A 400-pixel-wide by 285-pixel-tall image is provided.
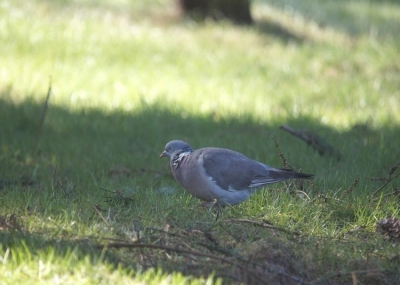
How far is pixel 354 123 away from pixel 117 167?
3.47 metres

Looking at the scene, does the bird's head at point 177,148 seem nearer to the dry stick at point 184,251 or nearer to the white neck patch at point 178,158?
the white neck patch at point 178,158

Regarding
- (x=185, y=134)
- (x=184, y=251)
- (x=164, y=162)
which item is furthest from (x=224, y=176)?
(x=185, y=134)

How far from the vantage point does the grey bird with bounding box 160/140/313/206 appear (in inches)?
196

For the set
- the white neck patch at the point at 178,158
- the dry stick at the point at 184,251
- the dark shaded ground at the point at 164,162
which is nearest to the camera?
the dry stick at the point at 184,251

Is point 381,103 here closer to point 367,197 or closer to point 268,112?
point 268,112

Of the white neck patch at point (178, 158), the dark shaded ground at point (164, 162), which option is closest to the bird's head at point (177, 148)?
the white neck patch at point (178, 158)

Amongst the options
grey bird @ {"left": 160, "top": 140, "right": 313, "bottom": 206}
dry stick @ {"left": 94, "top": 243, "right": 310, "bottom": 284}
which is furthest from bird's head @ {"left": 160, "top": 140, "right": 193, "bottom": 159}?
dry stick @ {"left": 94, "top": 243, "right": 310, "bottom": 284}

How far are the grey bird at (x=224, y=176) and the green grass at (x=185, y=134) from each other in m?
0.15

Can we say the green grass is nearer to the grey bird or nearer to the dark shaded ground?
the dark shaded ground

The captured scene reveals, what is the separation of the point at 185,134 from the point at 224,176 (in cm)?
315

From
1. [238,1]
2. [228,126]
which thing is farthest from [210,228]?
[238,1]

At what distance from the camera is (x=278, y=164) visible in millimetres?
6582

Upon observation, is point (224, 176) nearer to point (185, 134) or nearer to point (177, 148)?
point (177, 148)

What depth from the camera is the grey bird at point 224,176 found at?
16.3 feet
